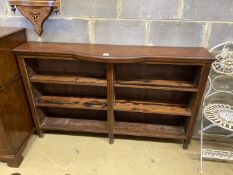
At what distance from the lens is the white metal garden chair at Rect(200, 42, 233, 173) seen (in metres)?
1.62

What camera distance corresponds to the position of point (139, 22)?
168cm

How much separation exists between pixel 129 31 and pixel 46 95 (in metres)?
1.01

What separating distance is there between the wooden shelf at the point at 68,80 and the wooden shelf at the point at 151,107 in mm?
281

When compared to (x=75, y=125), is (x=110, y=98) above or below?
above

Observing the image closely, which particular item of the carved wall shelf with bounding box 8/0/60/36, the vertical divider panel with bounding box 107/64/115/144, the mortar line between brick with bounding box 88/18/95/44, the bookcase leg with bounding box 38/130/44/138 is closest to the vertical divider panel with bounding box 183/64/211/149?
the vertical divider panel with bounding box 107/64/115/144

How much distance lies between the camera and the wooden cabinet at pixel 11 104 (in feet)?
5.00

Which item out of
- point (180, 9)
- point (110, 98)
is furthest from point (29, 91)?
point (180, 9)

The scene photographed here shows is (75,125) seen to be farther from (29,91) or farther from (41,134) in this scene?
(29,91)

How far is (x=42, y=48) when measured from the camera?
1.65 meters

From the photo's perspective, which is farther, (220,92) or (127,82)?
(220,92)

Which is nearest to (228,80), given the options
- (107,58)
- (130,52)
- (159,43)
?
(159,43)

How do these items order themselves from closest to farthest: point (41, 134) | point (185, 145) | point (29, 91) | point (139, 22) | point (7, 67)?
point (7, 67), point (139, 22), point (29, 91), point (185, 145), point (41, 134)

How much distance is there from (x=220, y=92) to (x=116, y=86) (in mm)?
927

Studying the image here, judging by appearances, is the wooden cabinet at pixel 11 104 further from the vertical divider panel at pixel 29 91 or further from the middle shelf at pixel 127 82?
the middle shelf at pixel 127 82
